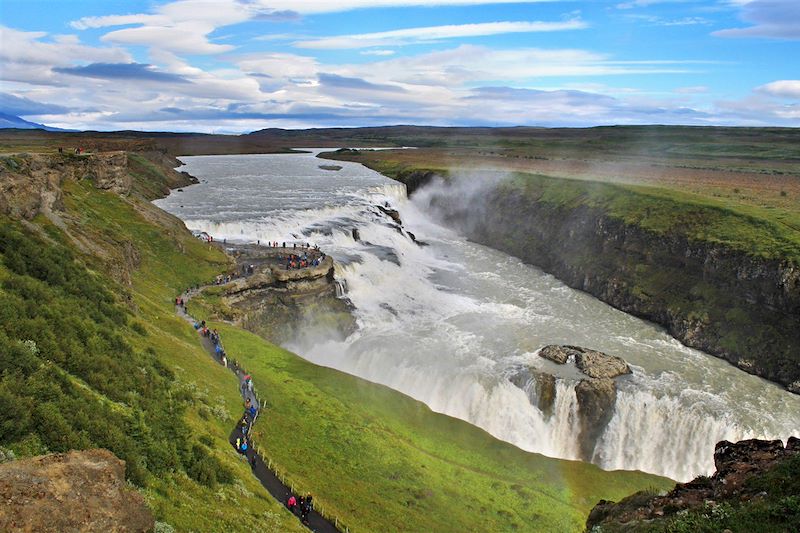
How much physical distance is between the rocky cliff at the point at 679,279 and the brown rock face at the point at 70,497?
46235 millimetres

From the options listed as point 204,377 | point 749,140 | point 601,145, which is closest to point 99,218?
point 204,377

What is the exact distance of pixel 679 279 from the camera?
55875mm

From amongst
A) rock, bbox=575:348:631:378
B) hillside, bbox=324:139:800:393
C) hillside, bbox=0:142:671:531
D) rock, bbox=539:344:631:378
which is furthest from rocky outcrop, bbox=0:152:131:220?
hillside, bbox=324:139:800:393

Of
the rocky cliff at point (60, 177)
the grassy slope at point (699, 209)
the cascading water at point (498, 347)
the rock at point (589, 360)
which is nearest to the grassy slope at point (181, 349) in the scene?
the rocky cliff at point (60, 177)

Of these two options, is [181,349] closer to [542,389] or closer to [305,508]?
[305,508]

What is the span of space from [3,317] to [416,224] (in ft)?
274

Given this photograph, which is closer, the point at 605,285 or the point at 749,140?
the point at 605,285

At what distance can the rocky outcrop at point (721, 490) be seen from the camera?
13.2 m

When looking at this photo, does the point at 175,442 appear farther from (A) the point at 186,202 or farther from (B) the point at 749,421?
(A) the point at 186,202

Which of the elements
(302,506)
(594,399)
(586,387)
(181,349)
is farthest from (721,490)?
(181,349)

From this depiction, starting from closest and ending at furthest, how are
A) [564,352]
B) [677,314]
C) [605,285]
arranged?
[564,352], [677,314], [605,285]

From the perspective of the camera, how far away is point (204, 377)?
29453 millimetres

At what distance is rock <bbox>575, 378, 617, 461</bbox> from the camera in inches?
1439

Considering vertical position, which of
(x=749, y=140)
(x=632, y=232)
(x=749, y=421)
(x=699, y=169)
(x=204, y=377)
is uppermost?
(x=749, y=140)
